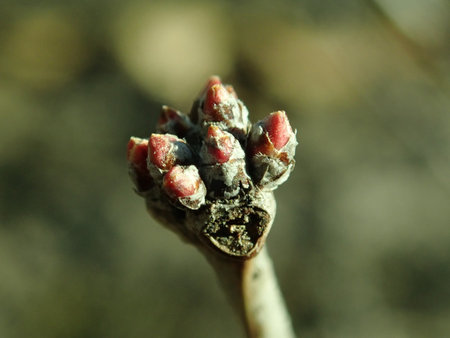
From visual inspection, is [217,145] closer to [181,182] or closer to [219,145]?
[219,145]

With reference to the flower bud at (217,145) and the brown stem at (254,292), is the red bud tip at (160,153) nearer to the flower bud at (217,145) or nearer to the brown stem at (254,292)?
the flower bud at (217,145)

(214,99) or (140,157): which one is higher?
(214,99)

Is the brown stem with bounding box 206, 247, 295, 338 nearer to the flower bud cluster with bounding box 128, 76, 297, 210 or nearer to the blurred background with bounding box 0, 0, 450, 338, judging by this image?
the flower bud cluster with bounding box 128, 76, 297, 210

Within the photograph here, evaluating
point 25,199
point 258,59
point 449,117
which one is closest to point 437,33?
point 449,117

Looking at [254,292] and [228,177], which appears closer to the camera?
[228,177]

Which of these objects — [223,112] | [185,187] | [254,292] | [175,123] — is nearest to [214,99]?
[223,112]

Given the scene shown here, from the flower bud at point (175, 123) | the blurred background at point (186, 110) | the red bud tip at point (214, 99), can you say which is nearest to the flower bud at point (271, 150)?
the red bud tip at point (214, 99)

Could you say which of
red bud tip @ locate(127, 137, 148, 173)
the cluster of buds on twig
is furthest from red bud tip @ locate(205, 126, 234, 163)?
red bud tip @ locate(127, 137, 148, 173)
